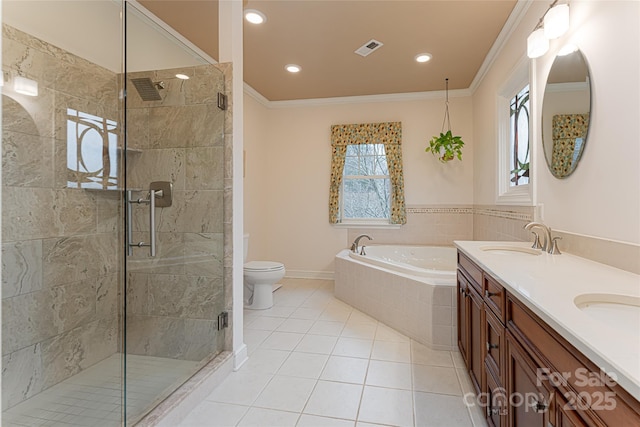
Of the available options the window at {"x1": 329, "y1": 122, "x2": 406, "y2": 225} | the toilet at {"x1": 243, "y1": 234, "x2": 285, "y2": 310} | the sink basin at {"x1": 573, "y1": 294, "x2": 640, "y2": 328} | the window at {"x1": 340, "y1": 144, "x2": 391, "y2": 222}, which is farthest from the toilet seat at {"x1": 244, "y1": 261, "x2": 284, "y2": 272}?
the sink basin at {"x1": 573, "y1": 294, "x2": 640, "y2": 328}

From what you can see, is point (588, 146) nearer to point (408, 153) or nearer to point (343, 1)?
point (343, 1)

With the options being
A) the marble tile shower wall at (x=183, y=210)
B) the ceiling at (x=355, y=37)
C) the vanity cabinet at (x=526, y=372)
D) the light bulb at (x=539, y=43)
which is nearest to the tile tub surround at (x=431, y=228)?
the ceiling at (x=355, y=37)

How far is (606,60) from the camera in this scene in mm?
1470

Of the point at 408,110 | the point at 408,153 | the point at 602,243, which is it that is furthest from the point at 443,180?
the point at 602,243

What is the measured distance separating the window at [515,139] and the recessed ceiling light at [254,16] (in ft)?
6.52

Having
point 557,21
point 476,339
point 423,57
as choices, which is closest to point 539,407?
Answer: point 476,339

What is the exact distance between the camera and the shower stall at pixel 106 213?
1720mm

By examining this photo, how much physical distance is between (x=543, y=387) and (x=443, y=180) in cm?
360

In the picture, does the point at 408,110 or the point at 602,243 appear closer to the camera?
the point at 602,243

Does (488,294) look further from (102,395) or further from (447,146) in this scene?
(447,146)

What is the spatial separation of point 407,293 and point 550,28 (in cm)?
197

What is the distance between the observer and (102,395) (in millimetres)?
1805

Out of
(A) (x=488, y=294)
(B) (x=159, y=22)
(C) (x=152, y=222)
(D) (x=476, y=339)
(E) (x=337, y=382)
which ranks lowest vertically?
(E) (x=337, y=382)

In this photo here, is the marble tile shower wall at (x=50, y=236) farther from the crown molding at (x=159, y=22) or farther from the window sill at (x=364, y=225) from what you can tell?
the window sill at (x=364, y=225)
